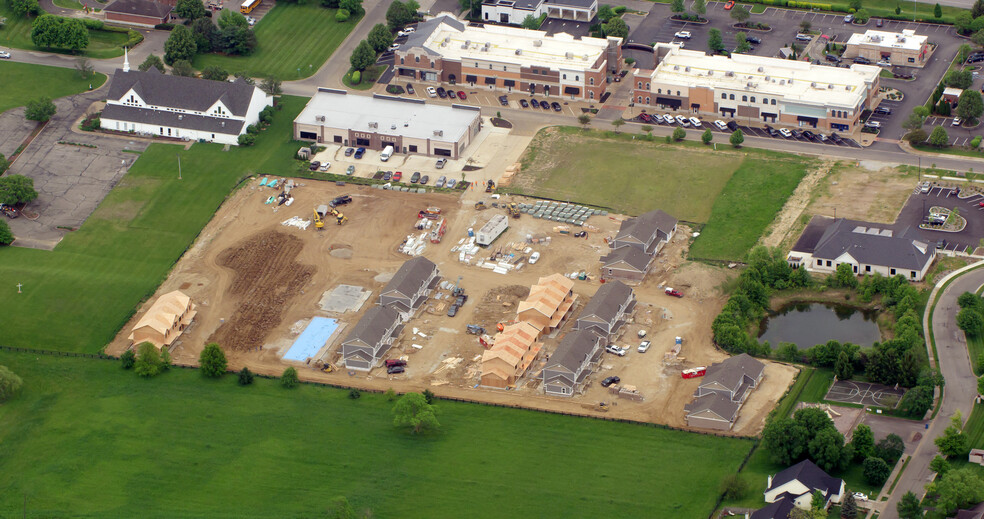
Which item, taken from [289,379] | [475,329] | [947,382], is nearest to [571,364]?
[475,329]

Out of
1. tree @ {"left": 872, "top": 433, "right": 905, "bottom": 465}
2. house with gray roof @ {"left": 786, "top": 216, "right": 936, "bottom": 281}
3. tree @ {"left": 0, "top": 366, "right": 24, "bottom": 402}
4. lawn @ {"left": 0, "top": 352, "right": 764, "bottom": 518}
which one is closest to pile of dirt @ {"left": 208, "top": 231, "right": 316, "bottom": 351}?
lawn @ {"left": 0, "top": 352, "right": 764, "bottom": 518}

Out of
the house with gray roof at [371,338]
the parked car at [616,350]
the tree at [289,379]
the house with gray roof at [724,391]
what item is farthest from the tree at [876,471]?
the tree at [289,379]

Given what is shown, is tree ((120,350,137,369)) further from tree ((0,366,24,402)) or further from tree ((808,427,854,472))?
tree ((808,427,854,472))

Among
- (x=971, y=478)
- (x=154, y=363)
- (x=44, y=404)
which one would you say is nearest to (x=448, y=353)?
(x=154, y=363)

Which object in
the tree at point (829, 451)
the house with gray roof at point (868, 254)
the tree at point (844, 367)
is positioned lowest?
the tree at point (829, 451)

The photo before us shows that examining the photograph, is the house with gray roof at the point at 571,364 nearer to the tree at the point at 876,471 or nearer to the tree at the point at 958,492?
the tree at the point at 876,471

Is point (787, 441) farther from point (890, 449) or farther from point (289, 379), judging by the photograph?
point (289, 379)

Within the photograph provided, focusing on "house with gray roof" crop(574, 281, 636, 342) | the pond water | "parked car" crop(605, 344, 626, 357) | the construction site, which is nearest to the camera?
the construction site
